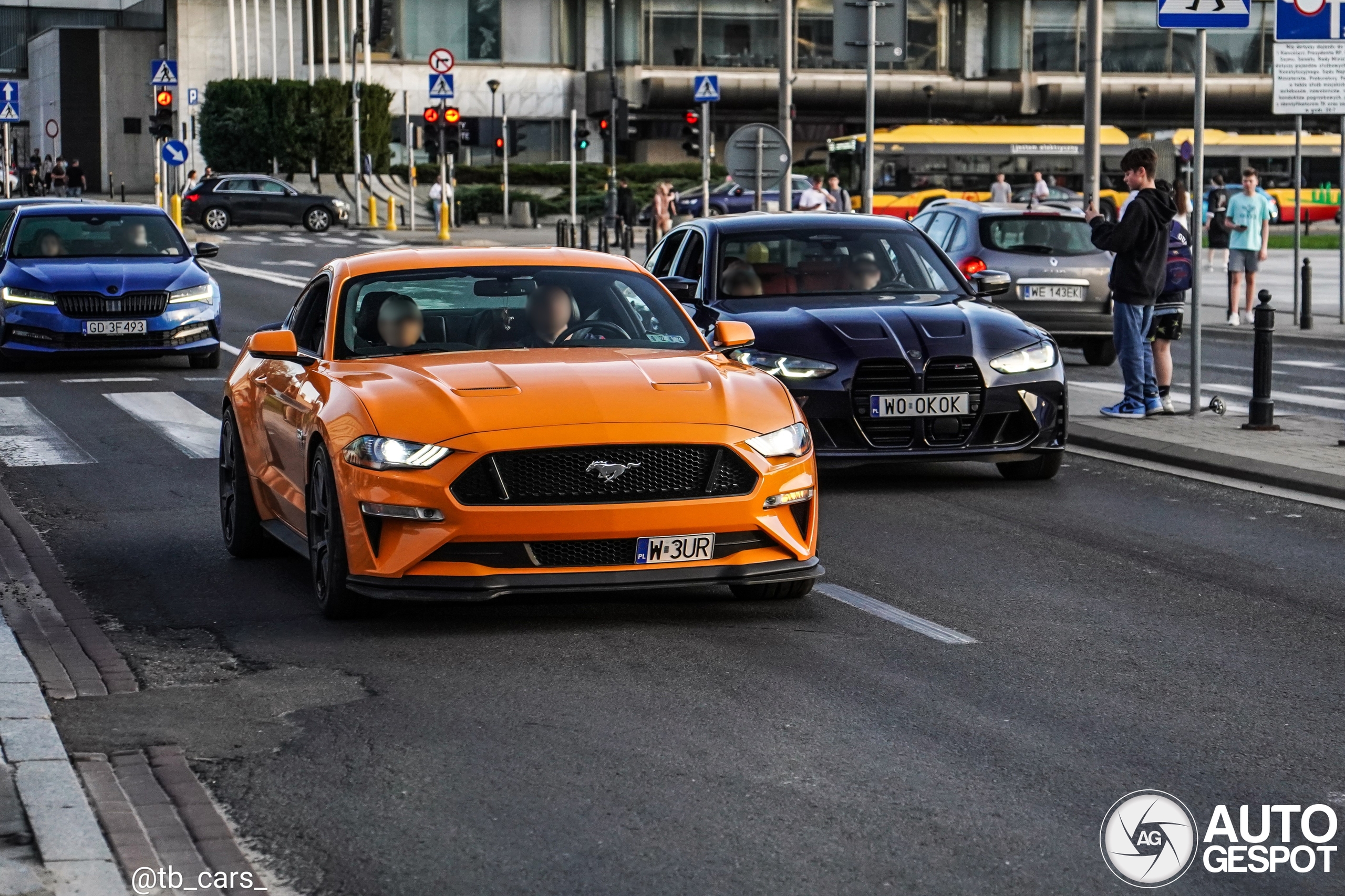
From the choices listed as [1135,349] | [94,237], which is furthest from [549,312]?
[94,237]

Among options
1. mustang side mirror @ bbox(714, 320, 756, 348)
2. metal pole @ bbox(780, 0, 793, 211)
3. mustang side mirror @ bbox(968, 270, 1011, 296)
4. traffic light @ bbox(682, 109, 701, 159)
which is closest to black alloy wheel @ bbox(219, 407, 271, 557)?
mustang side mirror @ bbox(714, 320, 756, 348)

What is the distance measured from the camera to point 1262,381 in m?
14.3

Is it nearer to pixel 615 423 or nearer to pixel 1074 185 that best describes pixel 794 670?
pixel 615 423

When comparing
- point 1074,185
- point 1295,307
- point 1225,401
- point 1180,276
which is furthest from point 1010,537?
point 1074,185

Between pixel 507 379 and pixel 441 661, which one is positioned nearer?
pixel 441 661

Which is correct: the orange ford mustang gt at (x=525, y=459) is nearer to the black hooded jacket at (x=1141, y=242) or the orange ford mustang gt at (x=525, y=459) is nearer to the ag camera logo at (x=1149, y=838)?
the ag camera logo at (x=1149, y=838)

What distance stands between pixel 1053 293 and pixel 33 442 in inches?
426

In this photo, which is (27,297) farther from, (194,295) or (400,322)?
(400,322)

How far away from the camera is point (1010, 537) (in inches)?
398

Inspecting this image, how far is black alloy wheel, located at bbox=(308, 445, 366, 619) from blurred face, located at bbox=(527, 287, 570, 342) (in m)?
1.14

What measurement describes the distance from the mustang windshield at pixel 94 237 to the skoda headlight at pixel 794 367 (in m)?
10.7

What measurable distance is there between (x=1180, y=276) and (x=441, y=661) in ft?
30.3

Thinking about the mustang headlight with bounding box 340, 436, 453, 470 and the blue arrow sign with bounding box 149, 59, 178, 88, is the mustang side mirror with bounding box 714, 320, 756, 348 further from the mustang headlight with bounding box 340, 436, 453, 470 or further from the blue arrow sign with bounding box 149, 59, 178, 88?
the blue arrow sign with bounding box 149, 59, 178, 88

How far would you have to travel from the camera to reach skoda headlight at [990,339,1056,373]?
1159 cm
